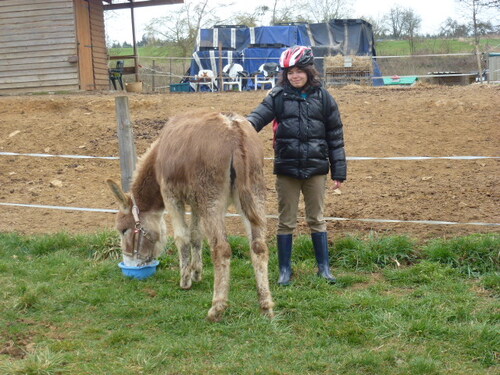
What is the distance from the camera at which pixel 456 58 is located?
1173 inches

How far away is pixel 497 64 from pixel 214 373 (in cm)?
1845

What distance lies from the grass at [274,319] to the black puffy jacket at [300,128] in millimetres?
1095

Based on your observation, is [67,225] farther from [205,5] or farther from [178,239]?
[205,5]

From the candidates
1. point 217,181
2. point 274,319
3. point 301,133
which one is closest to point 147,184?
point 217,181

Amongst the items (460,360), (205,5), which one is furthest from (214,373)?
(205,5)

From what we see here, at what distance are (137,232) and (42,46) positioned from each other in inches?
504

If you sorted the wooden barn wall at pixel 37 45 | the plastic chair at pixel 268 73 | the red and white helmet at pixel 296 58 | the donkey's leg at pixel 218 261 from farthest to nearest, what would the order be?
the plastic chair at pixel 268 73 → the wooden barn wall at pixel 37 45 → the red and white helmet at pixel 296 58 → the donkey's leg at pixel 218 261

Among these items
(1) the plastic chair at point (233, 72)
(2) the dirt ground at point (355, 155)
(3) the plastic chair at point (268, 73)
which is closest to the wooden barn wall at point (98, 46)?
(2) the dirt ground at point (355, 155)

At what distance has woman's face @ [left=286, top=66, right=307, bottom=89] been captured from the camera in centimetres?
482

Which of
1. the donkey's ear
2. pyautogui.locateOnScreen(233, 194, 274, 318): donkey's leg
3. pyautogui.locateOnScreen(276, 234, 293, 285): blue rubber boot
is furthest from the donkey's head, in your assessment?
pyautogui.locateOnScreen(233, 194, 274, 318): donkey's leg

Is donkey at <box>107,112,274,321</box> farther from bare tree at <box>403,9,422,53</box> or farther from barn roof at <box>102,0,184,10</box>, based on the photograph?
bare tree at <box>403,9,422,53</box>

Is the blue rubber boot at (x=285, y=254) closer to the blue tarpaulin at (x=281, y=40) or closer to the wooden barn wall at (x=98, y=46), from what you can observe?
the wooden barn wall at (x=98, y=46)

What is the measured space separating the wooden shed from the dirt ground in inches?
152

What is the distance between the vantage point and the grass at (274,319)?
11.7 feet
